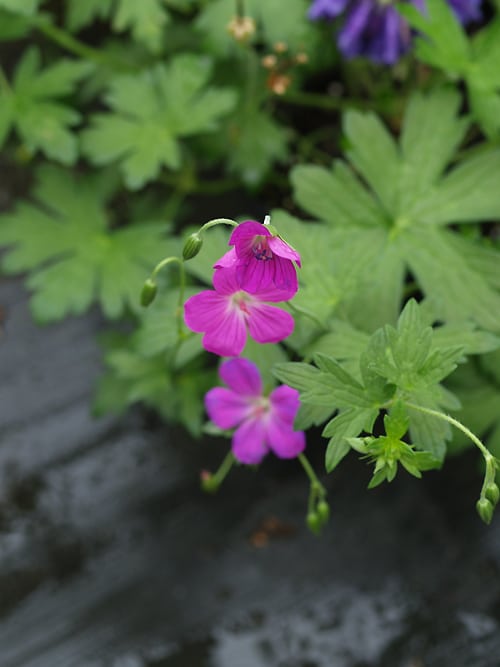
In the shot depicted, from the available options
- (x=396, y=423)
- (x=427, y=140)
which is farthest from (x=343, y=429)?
(x=427, y=140)

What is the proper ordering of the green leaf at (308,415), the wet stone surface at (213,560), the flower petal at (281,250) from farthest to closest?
the wet stone surface at (213,560) → the green leaf at (308,415) → the flower petal at (281,250)

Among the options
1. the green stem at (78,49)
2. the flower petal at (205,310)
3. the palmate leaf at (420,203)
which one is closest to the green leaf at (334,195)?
the palmate leaf at (420,203)

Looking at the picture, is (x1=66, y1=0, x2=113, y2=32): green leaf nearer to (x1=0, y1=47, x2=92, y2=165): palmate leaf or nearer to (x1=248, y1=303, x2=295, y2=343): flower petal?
(x1=0, y1=47, x2=92, y2=165): palmate leaf

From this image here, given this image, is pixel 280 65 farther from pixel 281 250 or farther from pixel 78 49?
pixel 281 250

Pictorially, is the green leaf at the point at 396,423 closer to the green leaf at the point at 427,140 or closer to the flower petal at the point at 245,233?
the flower petal at the point at 245,233

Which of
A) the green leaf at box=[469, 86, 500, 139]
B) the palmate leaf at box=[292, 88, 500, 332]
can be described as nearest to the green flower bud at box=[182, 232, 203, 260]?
the palmate leaf at box=[292, 88, 500, 332]
